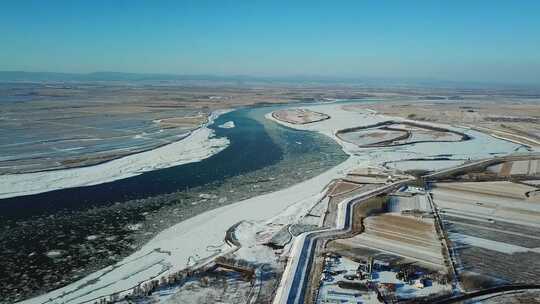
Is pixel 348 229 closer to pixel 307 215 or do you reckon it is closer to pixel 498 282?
pixel 307 215

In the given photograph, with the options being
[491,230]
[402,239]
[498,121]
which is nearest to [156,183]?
[402,239]

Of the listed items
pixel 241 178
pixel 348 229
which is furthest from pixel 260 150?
pixel 348 229

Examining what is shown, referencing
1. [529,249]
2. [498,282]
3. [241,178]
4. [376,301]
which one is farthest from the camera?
[241,178]

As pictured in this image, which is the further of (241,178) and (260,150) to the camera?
(260,150)

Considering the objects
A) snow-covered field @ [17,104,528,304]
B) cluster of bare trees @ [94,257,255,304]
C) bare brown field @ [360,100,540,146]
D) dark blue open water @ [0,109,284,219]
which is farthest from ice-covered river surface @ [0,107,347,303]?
bare brown field @ [360,100,540,146]

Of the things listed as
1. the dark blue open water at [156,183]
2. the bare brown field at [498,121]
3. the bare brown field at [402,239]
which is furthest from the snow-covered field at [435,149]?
the bare brown field at [402,239]

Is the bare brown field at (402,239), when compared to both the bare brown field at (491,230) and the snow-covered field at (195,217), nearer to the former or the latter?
the bare brown field at (491,230)

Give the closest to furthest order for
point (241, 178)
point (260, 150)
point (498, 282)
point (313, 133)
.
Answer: point (498, 282) → point (241, 178) → point (260, 150) → point (313, 133)
